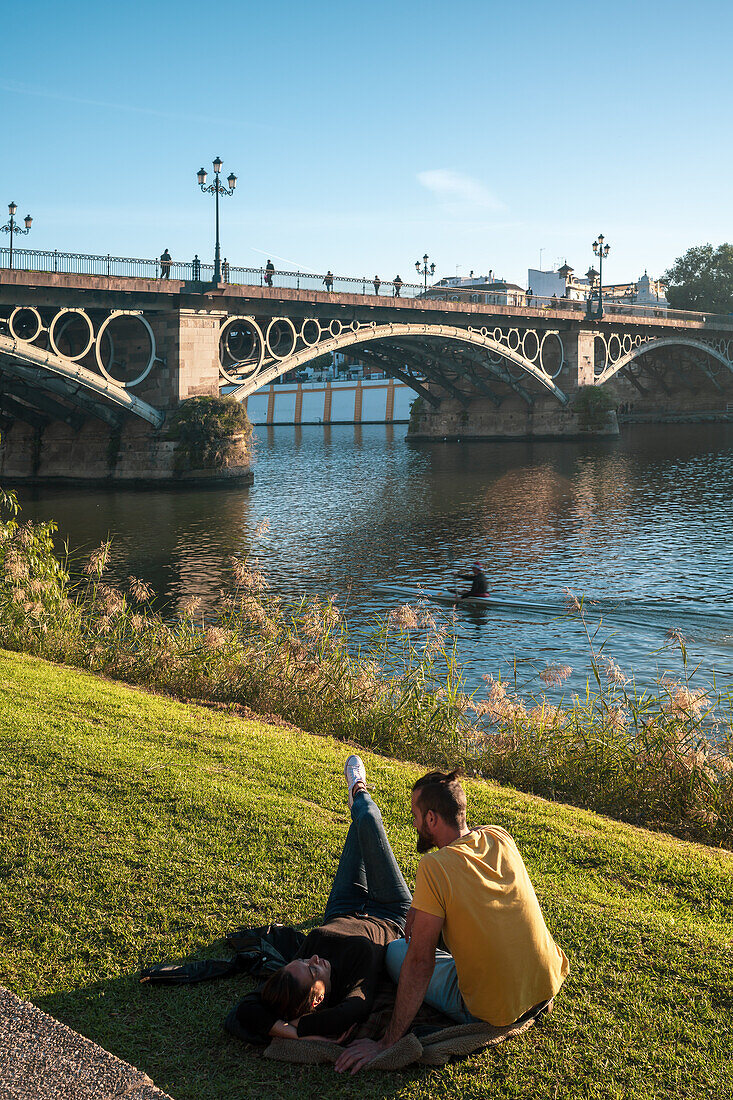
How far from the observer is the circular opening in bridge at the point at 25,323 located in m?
30.9

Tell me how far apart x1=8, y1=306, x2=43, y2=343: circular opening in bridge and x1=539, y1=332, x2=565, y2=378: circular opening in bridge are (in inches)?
1472

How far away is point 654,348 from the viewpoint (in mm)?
73562

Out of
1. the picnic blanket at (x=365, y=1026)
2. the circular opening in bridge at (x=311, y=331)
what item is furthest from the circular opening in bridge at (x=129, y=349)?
the picnic blanket at (x=365, y=1026)

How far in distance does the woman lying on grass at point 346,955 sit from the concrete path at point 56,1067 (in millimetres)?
620

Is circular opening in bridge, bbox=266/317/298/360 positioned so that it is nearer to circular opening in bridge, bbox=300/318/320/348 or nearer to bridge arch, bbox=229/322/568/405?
bridge arch, bbox=229/322/568/405

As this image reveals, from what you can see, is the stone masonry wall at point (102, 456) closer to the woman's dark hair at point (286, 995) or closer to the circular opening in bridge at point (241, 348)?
the circular opening in bridge at point (241, 348)

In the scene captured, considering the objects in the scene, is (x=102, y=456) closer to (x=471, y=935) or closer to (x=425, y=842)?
(x=425, y=842)

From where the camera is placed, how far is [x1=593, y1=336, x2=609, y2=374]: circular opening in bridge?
67.1m

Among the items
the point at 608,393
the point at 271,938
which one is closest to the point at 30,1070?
the point at 271,938

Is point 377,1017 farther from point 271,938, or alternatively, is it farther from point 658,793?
point 658,793

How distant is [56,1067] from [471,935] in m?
1.61

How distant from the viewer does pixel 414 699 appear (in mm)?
9453

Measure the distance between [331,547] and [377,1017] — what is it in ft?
70.7

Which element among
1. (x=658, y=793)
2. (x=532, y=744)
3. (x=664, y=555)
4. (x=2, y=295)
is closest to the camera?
(x=658, y=793)
